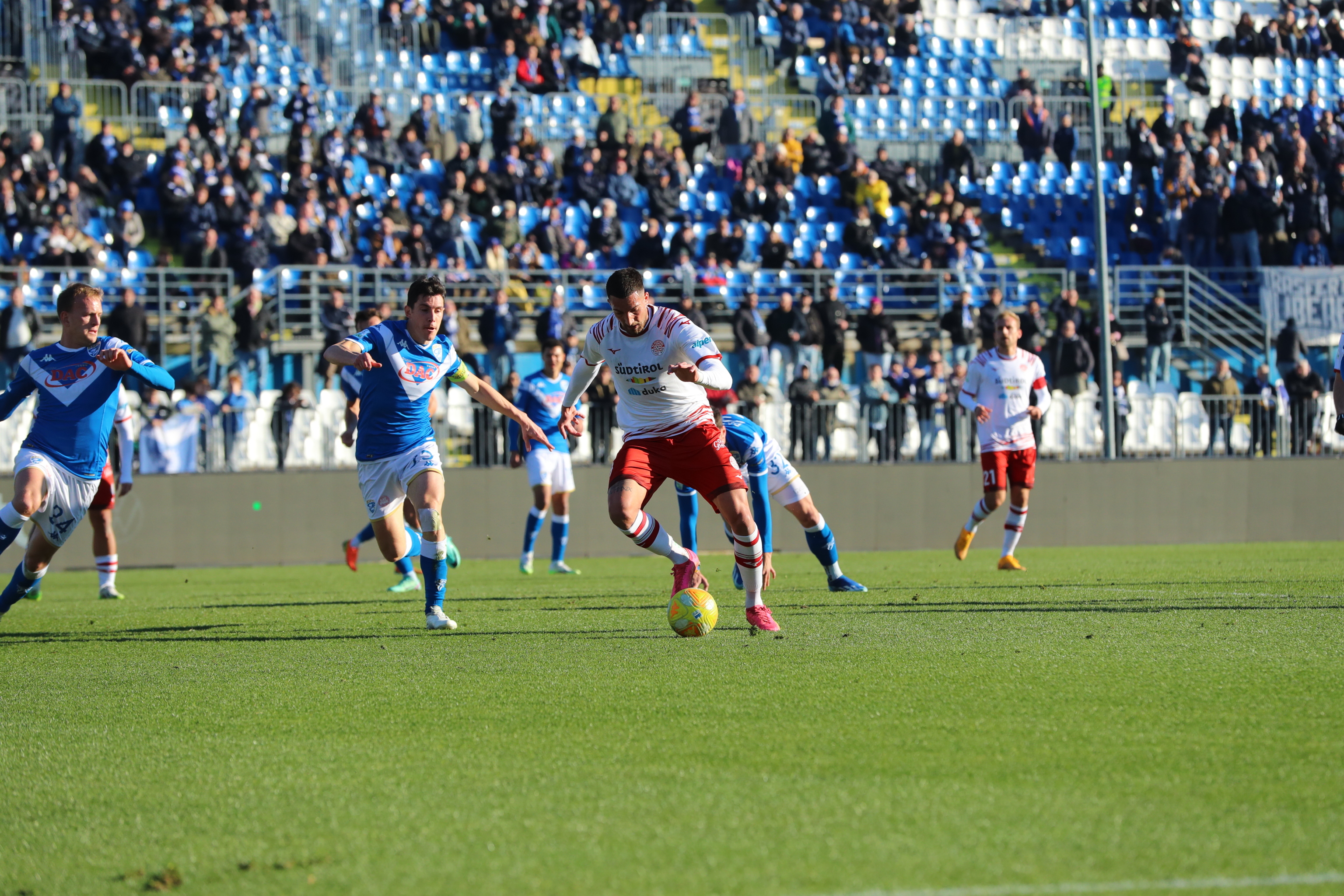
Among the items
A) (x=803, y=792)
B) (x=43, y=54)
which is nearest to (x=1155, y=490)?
(x=803, y=792)

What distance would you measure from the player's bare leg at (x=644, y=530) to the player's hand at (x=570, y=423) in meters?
0.77

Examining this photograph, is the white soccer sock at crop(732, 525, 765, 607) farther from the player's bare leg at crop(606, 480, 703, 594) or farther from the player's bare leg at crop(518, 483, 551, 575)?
the player's bare leg at crop(518, 483, 551, 575)

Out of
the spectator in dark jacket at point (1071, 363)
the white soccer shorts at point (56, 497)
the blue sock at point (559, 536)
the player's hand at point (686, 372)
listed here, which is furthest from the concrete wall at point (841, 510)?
the player's hand at point (686, 372)

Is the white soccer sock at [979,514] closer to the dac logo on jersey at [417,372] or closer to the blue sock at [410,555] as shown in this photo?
the blue sock at [410,555]

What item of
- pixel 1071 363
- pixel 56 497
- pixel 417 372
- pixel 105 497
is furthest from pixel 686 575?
pixel 1071 363

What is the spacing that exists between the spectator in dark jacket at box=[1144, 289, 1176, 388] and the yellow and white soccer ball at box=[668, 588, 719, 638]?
16497 millimetres

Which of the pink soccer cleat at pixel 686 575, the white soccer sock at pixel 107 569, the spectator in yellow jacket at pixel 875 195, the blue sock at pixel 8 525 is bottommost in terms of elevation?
the white soccer sock at pixel 107 569

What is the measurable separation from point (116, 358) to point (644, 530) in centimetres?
341

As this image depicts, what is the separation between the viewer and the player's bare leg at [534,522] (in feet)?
52.9

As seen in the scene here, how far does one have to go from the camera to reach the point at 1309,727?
5328 mm

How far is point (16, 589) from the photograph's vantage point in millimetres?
9984

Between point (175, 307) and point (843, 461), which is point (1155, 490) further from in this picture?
point (175, 307)

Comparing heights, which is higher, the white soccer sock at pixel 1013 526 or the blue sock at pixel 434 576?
the blue sock at pixel 434 576

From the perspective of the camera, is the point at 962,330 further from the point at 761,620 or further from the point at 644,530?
the point at 761,620
